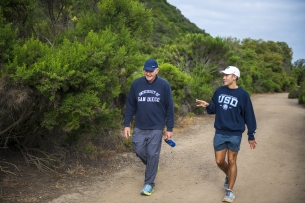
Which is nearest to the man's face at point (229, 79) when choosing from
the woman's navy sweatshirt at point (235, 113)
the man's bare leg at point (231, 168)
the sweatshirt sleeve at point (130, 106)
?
the woman's navy sweatshirt at point (235, 113)

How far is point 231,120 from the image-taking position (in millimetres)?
5832

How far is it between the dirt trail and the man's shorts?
80 centimetres

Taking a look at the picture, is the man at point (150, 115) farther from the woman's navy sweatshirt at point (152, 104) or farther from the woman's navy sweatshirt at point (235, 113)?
the woman's navy sweatshirt at point (235, 113)

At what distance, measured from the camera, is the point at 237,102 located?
5.78 meters

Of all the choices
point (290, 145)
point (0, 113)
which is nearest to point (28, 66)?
point (0, 113)

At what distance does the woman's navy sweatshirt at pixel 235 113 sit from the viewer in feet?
19.0

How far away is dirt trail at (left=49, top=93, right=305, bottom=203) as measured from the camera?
597cm

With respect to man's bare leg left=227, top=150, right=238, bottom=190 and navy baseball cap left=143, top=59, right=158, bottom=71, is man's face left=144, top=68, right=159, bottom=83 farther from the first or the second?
man's bare leg left=227, top=150, right=238, bottom=190

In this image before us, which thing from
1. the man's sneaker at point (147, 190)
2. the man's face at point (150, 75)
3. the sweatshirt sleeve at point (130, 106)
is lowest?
the man's sneaker at point (147, 190)

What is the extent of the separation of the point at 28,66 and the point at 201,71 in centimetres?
1387

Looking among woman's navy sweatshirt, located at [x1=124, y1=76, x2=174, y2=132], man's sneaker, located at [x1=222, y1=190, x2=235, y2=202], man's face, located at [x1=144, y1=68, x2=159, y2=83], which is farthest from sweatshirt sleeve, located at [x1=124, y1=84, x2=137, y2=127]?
man's sneaker, located at [x1=222, y1=190, x2=235, y2=202]

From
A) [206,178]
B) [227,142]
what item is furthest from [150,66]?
[206,178]

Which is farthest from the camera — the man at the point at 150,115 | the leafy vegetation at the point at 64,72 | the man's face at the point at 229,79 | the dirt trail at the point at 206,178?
the man at the point at 150,115

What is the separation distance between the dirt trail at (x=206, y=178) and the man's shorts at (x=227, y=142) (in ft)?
2.61
